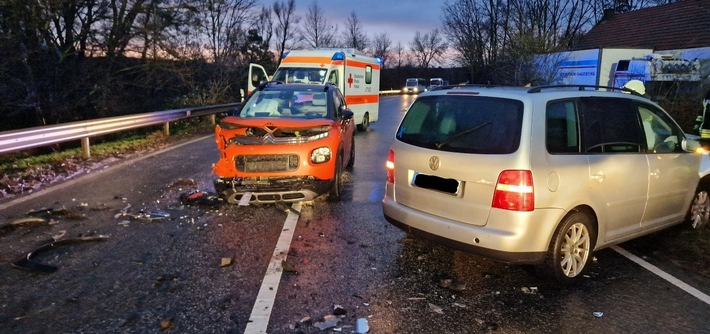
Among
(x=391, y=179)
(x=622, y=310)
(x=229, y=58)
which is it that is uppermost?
(x=229, y=58)

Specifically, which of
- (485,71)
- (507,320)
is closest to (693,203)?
(507,320)

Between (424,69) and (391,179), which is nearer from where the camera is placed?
(391,179)

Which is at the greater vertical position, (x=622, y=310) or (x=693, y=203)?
(x=693, y=203)

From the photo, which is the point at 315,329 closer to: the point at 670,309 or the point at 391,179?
the point at 391,179

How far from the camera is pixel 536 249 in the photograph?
4.04 m

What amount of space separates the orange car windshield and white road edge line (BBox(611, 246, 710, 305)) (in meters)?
4.36

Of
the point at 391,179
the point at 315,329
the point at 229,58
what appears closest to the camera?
the point at 315,329

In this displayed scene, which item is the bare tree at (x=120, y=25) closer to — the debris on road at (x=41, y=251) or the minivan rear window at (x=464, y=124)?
the debris on road at (x=41, y=251)

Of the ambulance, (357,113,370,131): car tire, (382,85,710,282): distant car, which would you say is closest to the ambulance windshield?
the ambulance

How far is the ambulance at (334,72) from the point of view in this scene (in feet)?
49.6

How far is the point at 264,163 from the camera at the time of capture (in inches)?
253

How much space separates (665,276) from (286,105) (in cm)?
548

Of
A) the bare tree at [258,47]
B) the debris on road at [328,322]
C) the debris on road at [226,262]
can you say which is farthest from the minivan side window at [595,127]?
the bare tree at [258,47]

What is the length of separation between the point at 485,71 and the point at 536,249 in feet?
137
